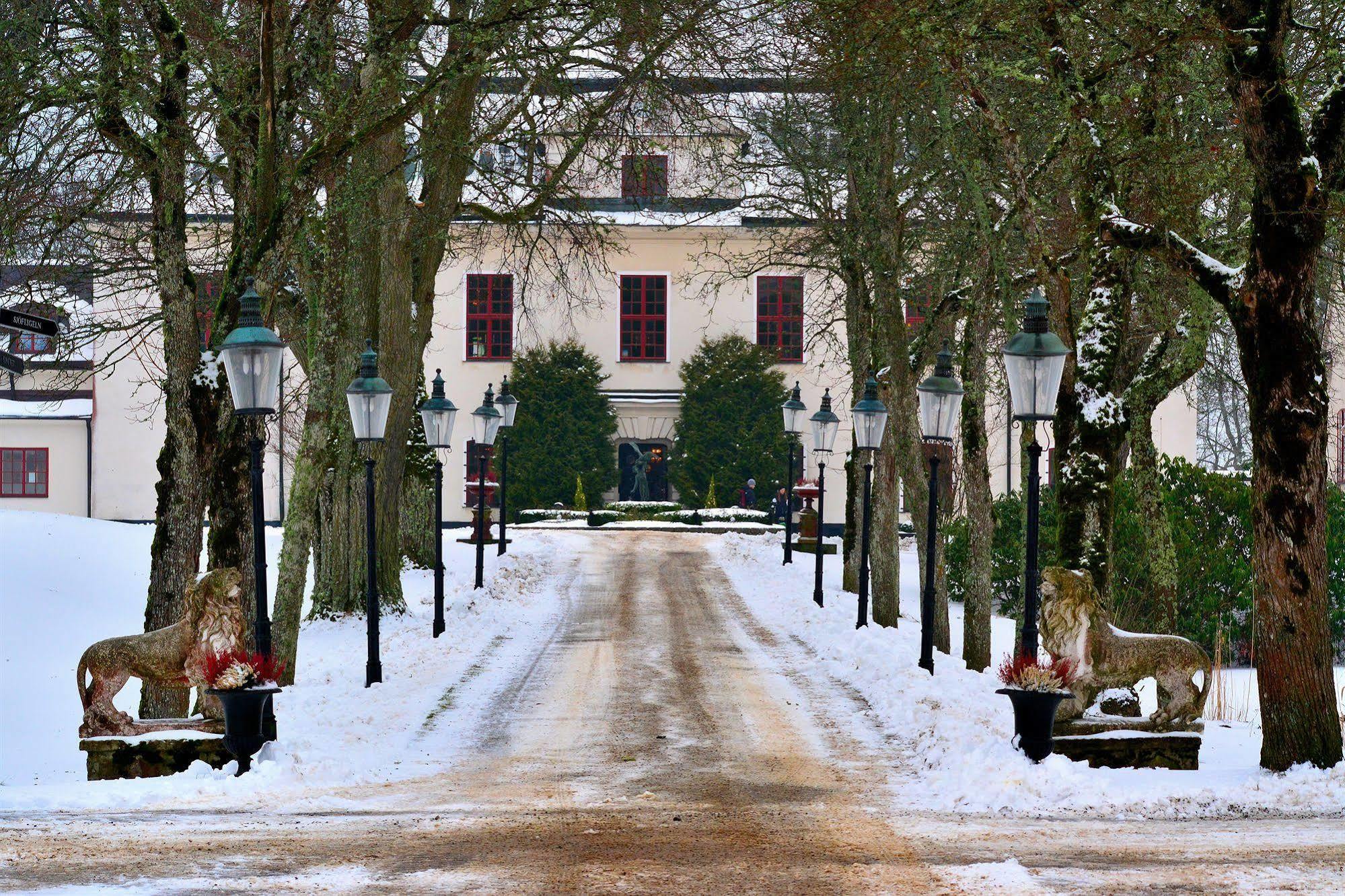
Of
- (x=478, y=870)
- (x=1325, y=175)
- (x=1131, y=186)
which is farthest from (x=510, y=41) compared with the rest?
(x=478, y=870)

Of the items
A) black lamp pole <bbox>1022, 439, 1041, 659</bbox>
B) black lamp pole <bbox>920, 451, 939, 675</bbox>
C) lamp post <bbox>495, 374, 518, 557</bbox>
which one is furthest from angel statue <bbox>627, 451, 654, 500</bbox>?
black lamp pole <bbox>1022, 439, 1041, 659</bbox>

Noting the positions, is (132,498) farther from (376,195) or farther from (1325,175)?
(1325,175)

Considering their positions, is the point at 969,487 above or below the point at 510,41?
below

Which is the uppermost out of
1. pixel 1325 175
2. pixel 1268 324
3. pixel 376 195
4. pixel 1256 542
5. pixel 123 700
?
pixel 376 195

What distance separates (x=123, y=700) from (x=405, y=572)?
10.8m

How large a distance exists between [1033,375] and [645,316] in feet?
128

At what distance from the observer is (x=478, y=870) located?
776 cm

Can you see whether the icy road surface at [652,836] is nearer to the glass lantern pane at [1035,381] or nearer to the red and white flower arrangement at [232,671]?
the red and white flower arrangement at [232,671]

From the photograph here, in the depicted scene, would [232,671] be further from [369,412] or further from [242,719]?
[369,412]

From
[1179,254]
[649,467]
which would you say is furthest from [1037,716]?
[649,467]

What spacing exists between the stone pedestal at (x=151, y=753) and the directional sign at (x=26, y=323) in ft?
8.95

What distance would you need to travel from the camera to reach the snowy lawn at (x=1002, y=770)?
9.56 metres

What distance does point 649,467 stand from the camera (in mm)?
49500

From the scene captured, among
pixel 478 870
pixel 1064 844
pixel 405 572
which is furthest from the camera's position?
pixel 405 572
